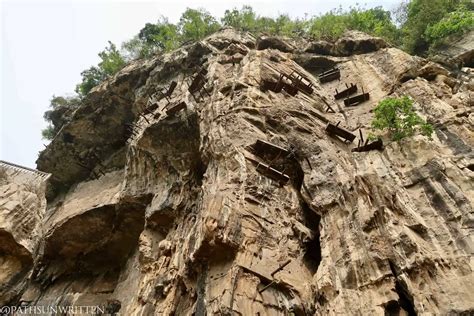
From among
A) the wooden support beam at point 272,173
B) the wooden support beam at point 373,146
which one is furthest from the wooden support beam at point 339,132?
the wooden support beam at point 272,173

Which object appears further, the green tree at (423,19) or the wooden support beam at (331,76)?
the green tree at (423,19)

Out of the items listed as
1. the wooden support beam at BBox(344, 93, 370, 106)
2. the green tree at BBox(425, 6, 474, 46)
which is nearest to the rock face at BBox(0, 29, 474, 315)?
the wooden support beam at BBox(344, 93, 370, 106)

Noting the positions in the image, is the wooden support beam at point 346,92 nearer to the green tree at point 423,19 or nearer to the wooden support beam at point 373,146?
the wooden support beam at point 373,146

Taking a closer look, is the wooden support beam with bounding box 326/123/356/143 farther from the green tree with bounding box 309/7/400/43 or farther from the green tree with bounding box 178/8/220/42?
the green tree with bounding box 178/8/220/42

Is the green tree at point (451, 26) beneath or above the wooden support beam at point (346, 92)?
above

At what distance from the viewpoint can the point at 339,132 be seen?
15.8m

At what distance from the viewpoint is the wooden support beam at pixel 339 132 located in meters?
15.6

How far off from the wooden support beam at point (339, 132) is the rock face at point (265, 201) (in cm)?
28

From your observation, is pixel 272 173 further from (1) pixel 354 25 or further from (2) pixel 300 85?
(1) pixel 354 25

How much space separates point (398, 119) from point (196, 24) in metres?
21.8

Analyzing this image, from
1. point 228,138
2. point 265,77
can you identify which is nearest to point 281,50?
point 265,77

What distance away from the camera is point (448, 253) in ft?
31.0

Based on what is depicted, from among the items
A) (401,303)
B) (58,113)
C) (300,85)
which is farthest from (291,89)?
(58,113)

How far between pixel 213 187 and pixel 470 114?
9.63 m
